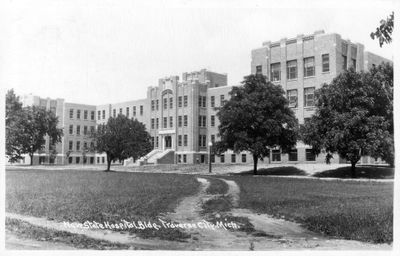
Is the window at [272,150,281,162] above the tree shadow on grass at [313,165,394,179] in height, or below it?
above

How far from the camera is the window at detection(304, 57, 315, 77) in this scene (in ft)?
150

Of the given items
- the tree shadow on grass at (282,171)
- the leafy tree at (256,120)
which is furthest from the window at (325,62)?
the tree shadow on grass at (282,171)

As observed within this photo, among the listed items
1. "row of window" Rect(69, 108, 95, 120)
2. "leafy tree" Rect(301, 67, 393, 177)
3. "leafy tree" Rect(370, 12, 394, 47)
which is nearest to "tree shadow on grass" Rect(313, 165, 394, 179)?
"leafy tree" Rect(301, 67, 393, 177)

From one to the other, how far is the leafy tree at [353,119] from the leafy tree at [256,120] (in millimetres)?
3313

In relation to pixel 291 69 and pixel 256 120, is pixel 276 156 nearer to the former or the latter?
pixel 291 69

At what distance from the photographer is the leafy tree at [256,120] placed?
108ft

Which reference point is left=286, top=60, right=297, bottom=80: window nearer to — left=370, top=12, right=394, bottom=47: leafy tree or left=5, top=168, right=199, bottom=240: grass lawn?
left=5, top=168, right=199, bottom=240: grass lawn

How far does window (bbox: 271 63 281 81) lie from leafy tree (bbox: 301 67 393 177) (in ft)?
59.5

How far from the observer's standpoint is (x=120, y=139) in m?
42.9

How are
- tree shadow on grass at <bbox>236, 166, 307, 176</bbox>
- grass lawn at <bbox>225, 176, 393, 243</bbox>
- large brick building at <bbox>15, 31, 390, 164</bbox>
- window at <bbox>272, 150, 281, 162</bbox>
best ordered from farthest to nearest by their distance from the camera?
window at <bbox>272, 150, 281, 162</bbox> < large brick building at <bbox>15, 31, 390, 164</bbox> < tree shadow on grass at <bbox>236, 166, 307, 176</bbox> < grass lawn at <bbox>225, 176, 393, 243</bbox>

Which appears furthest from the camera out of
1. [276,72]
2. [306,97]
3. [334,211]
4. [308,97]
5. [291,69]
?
[276,72]

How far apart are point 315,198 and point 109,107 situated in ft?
212

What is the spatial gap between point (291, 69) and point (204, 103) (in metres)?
16.8

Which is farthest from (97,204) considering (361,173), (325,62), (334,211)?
(325,62)
